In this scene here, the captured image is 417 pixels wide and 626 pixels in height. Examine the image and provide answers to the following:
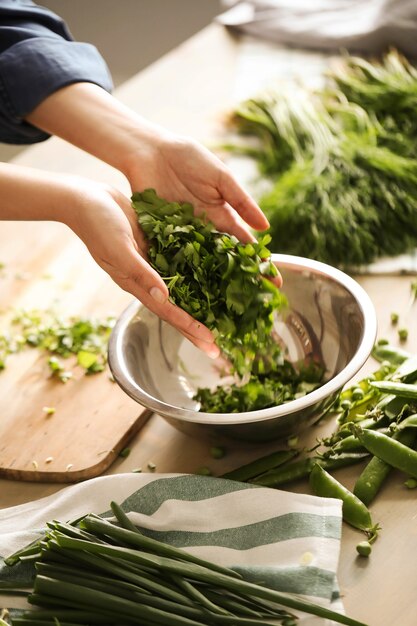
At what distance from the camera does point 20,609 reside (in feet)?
4.32

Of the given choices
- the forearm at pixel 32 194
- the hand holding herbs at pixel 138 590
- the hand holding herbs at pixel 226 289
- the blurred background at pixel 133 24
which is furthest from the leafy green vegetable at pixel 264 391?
the blurred background at pixel 133 24

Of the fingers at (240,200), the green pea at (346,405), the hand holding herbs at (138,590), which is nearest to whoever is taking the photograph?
the hand holding herbs at (138,590)

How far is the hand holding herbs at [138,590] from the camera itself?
1.23m

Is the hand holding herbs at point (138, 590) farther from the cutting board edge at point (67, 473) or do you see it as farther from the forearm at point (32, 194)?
the forearm at point (32, 194)

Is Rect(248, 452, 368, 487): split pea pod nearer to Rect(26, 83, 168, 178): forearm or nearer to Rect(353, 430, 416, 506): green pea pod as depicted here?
Rect(353, 430, 416, 506): green pea pod

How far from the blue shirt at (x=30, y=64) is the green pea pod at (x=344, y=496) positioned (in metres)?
1.08

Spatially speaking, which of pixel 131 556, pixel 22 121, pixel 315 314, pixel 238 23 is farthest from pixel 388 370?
pixel 238 23

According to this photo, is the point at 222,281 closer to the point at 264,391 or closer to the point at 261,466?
the point at 264,391

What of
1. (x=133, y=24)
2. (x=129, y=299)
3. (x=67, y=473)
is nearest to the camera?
(x=67, y=473)

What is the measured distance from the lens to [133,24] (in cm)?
479

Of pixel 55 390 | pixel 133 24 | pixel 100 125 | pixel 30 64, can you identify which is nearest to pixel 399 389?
pixel 55 390

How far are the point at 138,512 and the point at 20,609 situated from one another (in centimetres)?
26

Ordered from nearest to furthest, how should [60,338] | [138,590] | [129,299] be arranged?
[138,590], [60,338], [129,299]

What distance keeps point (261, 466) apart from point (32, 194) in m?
0.71
